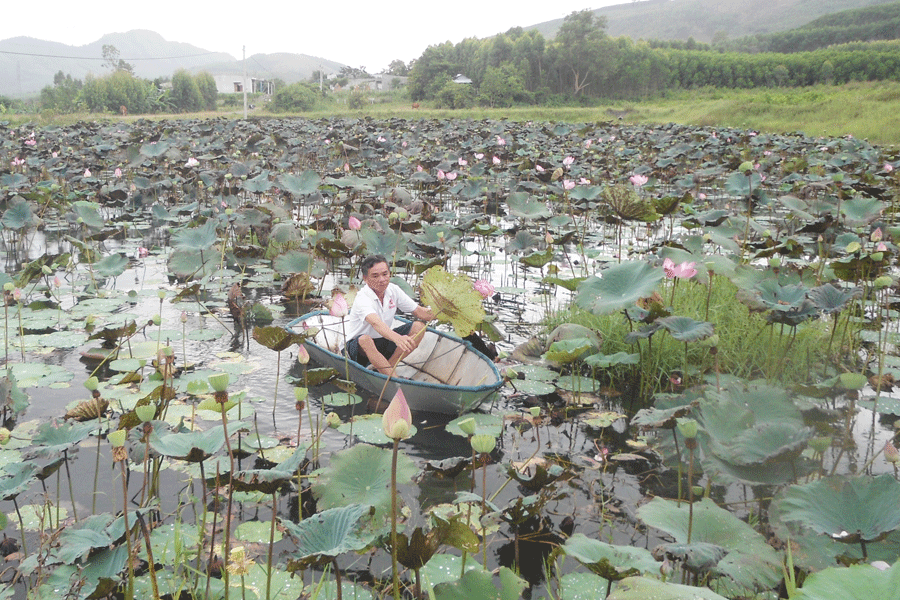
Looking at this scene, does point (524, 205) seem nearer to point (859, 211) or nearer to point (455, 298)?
point (859, 211)

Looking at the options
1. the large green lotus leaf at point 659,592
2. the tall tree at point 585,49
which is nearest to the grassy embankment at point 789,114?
the tall tree at point 585,49

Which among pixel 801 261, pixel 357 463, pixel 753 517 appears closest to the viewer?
pixel 357 463

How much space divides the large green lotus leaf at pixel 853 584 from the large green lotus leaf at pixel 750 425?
0.83 meters

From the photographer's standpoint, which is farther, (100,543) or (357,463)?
(357,463)

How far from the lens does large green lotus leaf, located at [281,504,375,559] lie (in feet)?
4.55

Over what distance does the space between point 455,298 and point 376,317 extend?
2.70 feet

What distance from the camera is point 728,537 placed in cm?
175

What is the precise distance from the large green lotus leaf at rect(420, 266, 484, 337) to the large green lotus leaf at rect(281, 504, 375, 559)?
1067mm

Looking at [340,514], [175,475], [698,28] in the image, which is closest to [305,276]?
[175,475]

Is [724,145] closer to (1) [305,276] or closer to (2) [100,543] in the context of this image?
(1) [305,276]

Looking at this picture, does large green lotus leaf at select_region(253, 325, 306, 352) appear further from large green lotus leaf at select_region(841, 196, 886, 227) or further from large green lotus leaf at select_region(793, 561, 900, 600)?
large green lotus leaf at select_region(841, 196, 886, 227)

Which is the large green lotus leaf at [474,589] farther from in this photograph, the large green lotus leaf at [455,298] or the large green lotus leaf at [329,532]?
the large green lotus leaf at [455,298]

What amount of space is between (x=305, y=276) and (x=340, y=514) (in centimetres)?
299

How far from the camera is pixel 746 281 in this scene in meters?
3.14
